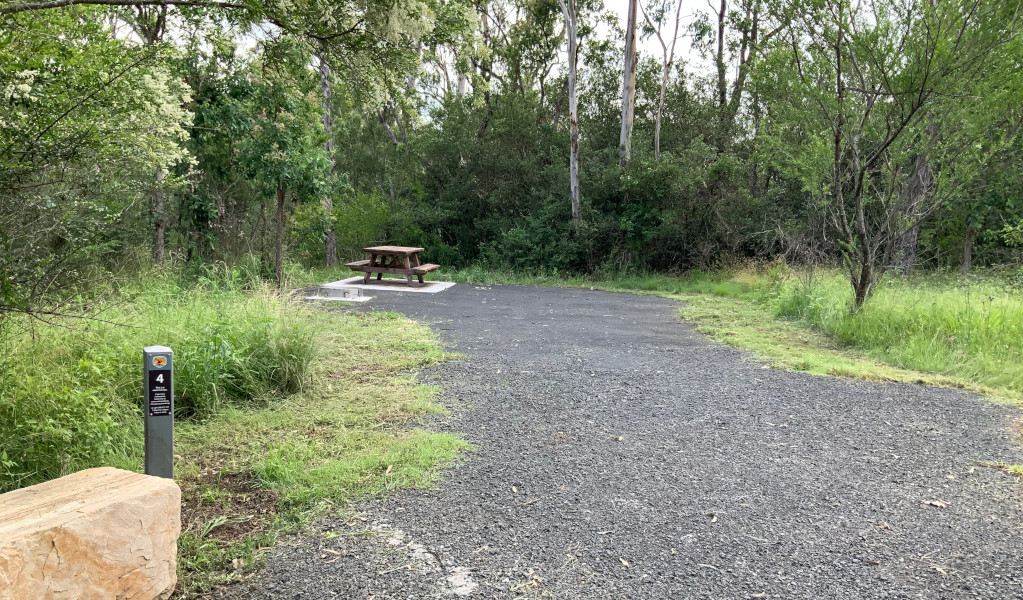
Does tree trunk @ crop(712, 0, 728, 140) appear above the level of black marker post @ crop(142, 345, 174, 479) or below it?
above

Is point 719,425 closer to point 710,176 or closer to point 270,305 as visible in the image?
point 270,305

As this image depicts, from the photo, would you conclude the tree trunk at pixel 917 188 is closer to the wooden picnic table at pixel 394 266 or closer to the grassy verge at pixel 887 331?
the grassy verge at pixel 887 331

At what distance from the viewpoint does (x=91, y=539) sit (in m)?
1.99

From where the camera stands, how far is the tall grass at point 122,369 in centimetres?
291

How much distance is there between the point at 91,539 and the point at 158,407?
2.12 ft

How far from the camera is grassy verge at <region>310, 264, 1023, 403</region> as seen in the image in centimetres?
562

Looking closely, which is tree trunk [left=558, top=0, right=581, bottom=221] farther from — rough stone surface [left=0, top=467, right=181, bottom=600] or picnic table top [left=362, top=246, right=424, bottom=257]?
rough stone surface [left=0, top=467, right=181, bottom=600]

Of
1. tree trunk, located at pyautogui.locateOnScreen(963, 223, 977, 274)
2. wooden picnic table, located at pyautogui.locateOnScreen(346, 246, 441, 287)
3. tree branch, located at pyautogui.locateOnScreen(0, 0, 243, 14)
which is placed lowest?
wooden picnic table, located at pyautogui.locateOnScreen(346, 246, 441, 287)

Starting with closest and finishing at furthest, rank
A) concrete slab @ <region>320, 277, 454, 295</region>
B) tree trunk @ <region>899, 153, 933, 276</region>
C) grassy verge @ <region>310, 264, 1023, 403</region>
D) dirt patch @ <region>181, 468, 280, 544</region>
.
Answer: dirt patch @ <region>181, 468, 280, 544</region>
grassy verge @ <region>310, 264, 1023, 403</region>
tree trunk @ <region>899, 153, 933, 276</region>
concrete slab @ <region>320, 277, 454, 295</region>

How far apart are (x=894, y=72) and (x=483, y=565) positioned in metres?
6.93

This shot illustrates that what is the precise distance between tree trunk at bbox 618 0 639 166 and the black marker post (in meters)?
13.4

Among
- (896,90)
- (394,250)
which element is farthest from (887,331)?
(394,250)

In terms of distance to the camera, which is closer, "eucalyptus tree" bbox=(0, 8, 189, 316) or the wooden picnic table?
"eucalyptus tree" bbox=(0, 8, 189, 316)

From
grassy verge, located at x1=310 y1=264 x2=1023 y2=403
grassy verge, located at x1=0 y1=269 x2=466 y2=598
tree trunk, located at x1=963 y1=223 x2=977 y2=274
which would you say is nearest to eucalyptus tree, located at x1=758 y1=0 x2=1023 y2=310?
grassy verge, located at x1=310 y1=264 x2=1023 y2=403
